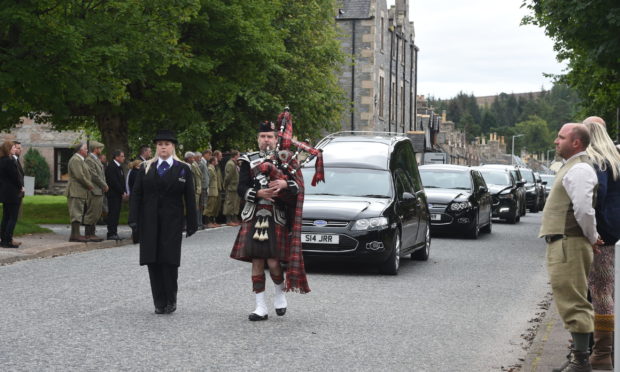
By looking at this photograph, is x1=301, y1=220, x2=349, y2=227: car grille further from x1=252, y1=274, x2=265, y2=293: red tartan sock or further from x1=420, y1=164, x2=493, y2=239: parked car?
x1=420, y1=164, x2=493, y2=239: parked car

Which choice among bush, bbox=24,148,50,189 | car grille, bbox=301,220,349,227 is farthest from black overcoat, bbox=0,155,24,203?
bush, bbox=24,148,50,189

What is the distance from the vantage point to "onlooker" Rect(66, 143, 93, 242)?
59.9ft

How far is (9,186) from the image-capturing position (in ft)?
55.1

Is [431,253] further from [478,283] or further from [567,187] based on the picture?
[567,187]

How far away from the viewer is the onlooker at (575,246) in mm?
6613

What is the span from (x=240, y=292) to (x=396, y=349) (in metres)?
3.72

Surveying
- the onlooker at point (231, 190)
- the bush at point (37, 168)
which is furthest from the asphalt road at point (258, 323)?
the bush at point (37, 168)

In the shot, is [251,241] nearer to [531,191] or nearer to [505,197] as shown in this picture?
[505,197]

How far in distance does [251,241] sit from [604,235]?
3562 millimetres

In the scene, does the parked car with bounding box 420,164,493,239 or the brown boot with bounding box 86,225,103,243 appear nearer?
the brown boot with bounding box 86,225,103,243

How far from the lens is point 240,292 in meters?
11.5

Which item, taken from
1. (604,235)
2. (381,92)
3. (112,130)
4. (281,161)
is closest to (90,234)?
(281,161)

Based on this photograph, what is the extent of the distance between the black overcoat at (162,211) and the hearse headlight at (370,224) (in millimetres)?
3958

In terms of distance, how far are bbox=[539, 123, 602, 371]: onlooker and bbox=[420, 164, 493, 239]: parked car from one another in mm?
14616
